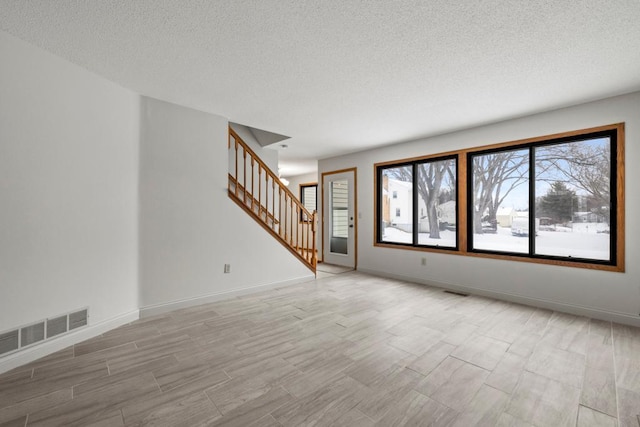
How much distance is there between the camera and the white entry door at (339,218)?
627 centimetres

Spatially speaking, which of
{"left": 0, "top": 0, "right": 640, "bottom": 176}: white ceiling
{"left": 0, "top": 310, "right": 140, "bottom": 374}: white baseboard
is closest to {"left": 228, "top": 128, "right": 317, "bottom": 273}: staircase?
{"left": 0, "top": 0, "right": 640, "bottom": 176}: white ceiling

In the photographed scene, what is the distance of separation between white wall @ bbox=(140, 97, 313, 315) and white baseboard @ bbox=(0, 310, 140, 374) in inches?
12.7

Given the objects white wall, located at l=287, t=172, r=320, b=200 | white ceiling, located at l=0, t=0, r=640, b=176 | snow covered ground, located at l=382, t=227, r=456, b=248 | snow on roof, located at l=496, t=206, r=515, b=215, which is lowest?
snow covered ground, located at l=382, t=227, r=456, b=248

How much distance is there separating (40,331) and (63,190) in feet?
4.00

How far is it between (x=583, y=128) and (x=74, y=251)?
5738 mm

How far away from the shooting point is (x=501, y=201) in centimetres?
417

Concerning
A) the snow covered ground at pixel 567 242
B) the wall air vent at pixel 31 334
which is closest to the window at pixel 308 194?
the snow covered ground at pixel 567 242

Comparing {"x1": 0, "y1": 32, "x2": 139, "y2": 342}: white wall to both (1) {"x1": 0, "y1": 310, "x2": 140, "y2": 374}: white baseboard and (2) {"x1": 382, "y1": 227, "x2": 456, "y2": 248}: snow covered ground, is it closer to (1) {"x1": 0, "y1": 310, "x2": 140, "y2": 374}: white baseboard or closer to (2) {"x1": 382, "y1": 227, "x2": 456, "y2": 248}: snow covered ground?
(1) {"x1": 0, "y1": 310, "x2": 140, "y2": 374}: white baseboard

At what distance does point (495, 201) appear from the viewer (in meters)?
4.23

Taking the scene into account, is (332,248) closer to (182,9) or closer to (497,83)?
(497,83)

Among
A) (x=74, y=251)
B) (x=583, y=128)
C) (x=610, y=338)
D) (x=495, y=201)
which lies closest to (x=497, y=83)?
(x=583, y=128)

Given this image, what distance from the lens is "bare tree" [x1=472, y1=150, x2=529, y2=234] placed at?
158 inches

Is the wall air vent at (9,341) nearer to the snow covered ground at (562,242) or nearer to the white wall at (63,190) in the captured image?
the white wall at (63,190)

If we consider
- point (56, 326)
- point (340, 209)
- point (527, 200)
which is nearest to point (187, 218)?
point (56, 326)
